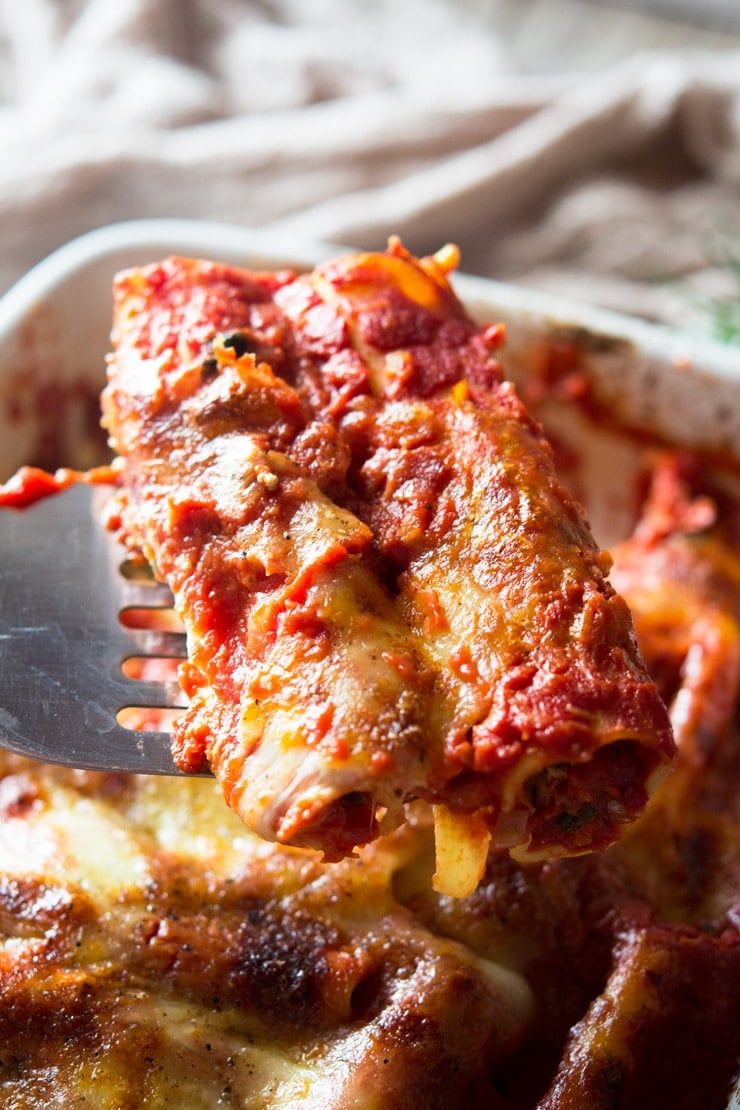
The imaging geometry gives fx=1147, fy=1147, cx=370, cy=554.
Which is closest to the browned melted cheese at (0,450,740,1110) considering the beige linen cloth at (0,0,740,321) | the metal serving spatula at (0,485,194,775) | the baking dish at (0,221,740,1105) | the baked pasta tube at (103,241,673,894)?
the metal serving spatula at (0,485,194,775)

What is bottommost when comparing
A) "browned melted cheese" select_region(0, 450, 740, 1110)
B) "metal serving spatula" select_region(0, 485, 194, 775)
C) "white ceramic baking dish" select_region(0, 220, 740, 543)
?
"browned melted cheese" select_region(0, 450, 740, 1110)

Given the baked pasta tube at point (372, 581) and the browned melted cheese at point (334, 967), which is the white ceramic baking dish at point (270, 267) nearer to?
the baked pasta tube at point (372, 581)

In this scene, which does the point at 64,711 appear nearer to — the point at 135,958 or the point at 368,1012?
the point at 135,958

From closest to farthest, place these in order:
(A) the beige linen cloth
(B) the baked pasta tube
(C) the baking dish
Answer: (B) the baked pasta tube < (C) the baking dish < (A) the beige linen cloth

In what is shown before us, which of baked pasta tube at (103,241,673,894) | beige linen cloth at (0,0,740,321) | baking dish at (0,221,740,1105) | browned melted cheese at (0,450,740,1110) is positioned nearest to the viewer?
baked pasta tube at (103,241,673,894)

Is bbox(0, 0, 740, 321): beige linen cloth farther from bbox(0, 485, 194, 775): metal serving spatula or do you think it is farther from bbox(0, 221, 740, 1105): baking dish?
bbox(0, 485, 194, 775): metal serving spatula

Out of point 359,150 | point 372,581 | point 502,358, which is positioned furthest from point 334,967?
point 359,150
